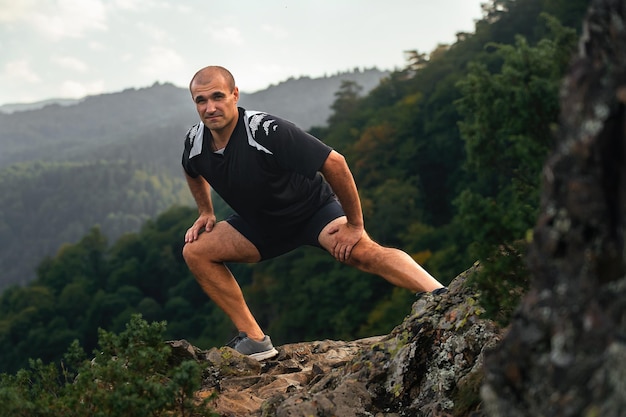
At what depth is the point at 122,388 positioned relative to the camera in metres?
3.61

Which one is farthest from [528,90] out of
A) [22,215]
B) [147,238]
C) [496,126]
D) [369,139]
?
[22,215]

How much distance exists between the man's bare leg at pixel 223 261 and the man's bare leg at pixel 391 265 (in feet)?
2.66

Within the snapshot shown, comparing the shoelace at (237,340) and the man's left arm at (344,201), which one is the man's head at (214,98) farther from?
the shoelace at (237,340)

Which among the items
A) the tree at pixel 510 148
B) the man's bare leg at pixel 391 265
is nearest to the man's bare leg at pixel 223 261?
the man's bare leg at pixel 391 265

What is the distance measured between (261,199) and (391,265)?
1170mm

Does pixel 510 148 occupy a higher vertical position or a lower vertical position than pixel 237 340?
higher

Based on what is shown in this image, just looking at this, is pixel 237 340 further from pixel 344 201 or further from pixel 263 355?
pixel 344 201

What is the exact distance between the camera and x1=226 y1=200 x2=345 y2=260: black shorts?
593 cm

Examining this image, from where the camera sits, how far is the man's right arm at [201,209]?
6.25 metres

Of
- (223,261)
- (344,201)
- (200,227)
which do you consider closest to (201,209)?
(200,227)

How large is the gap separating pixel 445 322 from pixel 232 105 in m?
2.46

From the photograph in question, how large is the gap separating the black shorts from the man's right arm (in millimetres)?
270

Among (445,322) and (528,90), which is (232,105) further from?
(528,90)

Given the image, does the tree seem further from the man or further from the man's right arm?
the man's right arm
